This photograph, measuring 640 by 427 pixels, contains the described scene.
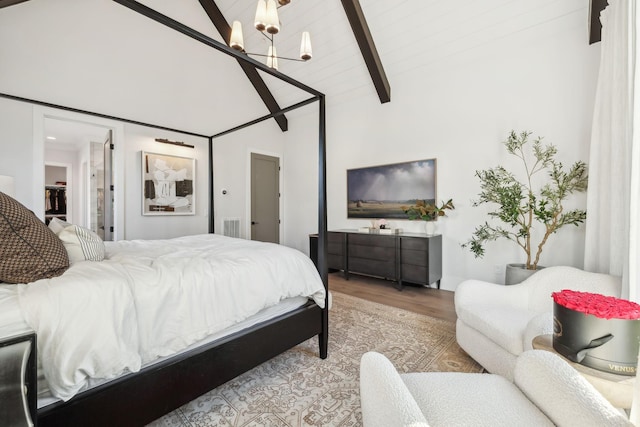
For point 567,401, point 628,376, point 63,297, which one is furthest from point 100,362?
point 628,376

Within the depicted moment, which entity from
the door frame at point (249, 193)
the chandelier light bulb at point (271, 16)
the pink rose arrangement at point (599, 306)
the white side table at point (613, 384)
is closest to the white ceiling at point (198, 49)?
the door frame at point (249, 193)

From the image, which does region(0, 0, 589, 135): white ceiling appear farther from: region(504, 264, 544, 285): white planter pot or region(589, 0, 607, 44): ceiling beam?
region(504, 264, 544, 285): white planter pot

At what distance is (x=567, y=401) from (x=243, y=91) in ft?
17.6

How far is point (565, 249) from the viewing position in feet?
9.43

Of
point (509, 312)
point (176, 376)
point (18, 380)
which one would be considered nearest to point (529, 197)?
point (509, 312)

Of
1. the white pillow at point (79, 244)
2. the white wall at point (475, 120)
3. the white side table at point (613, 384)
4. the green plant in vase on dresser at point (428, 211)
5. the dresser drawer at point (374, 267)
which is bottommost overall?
the dresser drawer at point (374, 267)

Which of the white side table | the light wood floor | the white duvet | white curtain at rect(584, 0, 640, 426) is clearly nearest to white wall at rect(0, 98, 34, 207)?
the white duvet

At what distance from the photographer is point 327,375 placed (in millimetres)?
1769

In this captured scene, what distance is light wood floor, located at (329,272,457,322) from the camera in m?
2.93

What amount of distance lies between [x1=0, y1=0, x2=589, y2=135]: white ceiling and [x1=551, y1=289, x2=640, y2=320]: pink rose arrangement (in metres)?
3.33

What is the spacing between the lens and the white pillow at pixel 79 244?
4.62 feet

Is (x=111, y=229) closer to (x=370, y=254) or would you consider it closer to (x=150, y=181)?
(x=150, y=181)

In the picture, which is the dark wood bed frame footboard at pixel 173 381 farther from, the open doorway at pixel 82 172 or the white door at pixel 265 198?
the white door at pixel 265 198

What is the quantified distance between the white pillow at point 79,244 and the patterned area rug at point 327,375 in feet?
3.07
